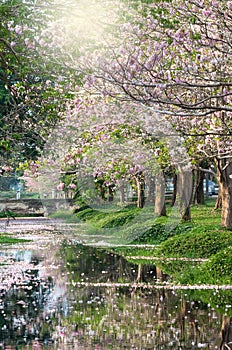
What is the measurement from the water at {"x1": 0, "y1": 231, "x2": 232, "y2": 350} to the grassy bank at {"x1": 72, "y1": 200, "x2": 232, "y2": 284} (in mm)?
816

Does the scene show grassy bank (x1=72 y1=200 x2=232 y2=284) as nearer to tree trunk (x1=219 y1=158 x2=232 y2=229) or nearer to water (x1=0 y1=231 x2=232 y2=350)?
tree trunk (x1=219 y1=158 x2=232 y2=229)

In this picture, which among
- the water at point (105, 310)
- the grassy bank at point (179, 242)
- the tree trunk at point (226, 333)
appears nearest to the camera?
the tree trunk at point (226, 333)

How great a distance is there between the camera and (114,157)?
2520 cm

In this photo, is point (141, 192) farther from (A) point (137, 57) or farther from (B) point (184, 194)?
(A) point (137, 57)

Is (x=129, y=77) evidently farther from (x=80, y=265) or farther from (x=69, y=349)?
(x=80, y=265)

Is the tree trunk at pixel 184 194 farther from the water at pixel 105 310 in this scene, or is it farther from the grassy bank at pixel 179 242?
the water at pixel 105 310

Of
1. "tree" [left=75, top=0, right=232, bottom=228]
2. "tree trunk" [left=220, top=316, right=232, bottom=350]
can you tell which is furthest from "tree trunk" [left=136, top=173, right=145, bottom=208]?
"tree trunk" [left=220, top=316, right=232, bottom=350]

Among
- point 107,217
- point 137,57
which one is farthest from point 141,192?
point 137,57

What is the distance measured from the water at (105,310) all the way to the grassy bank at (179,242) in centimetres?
82

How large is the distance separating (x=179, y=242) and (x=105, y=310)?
990cm

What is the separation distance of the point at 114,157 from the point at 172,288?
11.1 meters

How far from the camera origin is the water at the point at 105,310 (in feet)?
31.6

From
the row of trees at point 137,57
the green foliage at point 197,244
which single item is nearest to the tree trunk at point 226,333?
the row of trees at point 137,57

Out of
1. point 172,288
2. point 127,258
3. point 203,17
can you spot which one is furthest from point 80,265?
point 203,17
